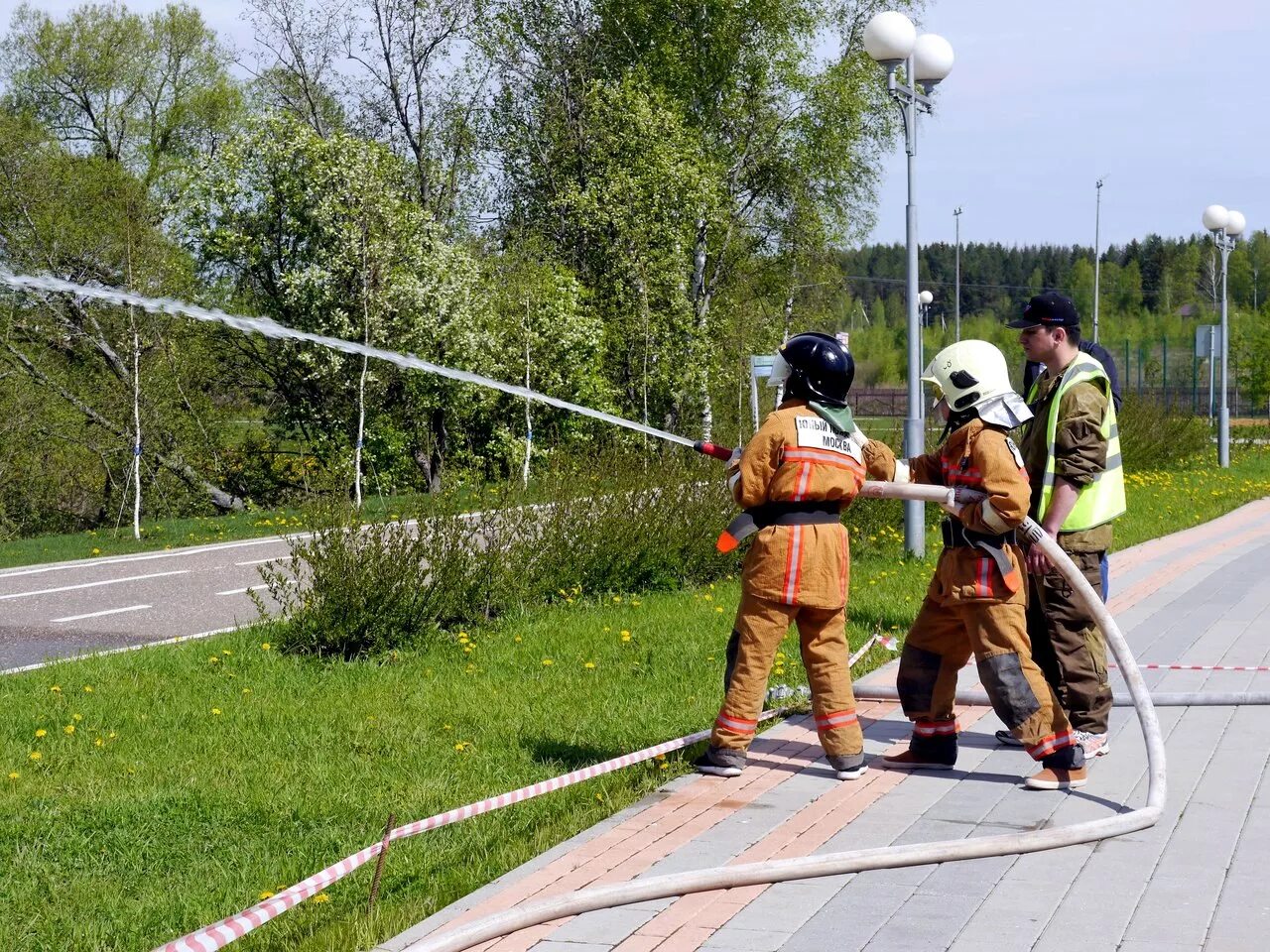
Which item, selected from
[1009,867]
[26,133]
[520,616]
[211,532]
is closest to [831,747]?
[1009,867]

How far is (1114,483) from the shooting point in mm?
6000

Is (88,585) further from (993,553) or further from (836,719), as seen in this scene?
(993,553)

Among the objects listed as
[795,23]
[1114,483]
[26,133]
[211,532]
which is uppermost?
[795,23]

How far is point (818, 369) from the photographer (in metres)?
5.63

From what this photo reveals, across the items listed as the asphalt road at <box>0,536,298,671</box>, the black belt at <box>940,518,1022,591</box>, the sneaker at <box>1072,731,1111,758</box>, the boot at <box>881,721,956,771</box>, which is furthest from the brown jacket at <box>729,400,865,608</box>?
the asphalt road at <box>0,536,298,671</box>

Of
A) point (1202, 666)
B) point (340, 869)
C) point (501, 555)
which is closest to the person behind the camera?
point (340, 869)

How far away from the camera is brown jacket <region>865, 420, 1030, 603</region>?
17.7ft

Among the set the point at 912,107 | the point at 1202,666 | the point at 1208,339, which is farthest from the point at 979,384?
the point at 1208,339

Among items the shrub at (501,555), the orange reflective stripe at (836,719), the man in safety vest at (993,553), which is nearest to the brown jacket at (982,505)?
the man in safety vest at (993,553)

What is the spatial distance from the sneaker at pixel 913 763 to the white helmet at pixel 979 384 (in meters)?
1.42

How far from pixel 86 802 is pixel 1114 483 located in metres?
4.28

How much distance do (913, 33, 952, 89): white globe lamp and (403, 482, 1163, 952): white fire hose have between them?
859 centimetres

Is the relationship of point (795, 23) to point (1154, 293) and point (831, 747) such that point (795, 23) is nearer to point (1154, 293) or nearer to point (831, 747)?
point (831, 747)

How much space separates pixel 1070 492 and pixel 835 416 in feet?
3.23
